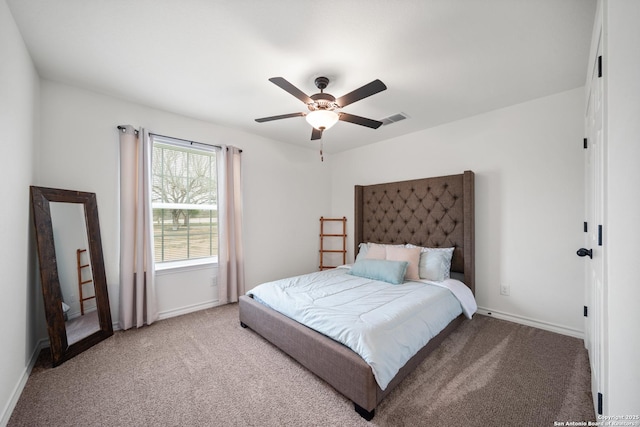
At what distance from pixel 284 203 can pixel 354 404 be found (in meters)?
3.06

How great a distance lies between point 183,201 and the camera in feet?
11.0

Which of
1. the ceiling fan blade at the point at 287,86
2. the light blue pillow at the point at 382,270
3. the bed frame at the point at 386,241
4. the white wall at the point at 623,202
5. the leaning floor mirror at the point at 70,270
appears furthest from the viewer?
the light blue pillow at the point at 382,270

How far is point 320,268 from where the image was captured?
4.65 metres

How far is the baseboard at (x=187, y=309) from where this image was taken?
3094 millimetres

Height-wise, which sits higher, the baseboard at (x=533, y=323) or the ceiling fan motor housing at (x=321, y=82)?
the ceiling fan motor housing at (x=321, y=82)

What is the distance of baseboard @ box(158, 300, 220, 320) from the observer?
3094mm

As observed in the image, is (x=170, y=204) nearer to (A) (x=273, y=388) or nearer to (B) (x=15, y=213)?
(B) (x=15, y=213)

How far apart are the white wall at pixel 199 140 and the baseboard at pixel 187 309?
0.04ft

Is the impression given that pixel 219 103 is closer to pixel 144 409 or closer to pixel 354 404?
pixel 144 409

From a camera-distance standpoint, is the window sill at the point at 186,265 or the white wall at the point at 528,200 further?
the window sill at the point at 186,265

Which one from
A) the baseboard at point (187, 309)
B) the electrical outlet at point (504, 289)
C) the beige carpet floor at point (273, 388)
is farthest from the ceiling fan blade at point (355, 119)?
the baseboard at point (187, 309)

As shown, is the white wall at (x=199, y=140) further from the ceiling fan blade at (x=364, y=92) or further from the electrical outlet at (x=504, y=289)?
the electrical outlet at (x=504, y=289)

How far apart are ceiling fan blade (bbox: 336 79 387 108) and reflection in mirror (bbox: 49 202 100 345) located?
2.68 metres

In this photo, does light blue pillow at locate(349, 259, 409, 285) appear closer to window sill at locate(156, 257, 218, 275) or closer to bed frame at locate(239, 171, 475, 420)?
bed frame at locate(239, 171, 475, 420)
